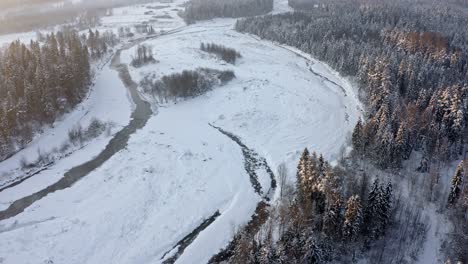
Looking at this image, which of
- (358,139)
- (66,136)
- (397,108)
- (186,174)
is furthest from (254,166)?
(66,136)

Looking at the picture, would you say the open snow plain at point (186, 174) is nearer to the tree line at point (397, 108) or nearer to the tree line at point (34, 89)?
the tree line at point (397, 108)

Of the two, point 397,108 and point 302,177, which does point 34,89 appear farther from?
point 397,108

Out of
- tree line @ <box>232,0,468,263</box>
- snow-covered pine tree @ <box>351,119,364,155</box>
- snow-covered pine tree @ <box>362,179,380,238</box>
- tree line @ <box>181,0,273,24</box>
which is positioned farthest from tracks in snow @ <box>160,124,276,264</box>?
tree line @ <box>181,0,273,24</box>

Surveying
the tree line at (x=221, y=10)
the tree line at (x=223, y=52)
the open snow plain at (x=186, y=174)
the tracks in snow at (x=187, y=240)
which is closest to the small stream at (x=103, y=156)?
the open snow plain at (x=186, y=174)

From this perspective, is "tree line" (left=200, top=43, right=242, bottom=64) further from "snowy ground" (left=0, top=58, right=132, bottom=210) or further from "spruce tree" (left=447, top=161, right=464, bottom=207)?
"spruce tree" (left=447, top=161, right=464, bottom=207)

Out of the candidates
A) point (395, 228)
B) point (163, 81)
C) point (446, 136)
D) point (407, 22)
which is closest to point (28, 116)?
point (163, 81)

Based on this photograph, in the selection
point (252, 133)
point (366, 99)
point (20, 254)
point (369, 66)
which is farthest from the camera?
point (369, 66)

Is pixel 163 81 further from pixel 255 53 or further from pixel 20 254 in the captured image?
pixel 20 254
